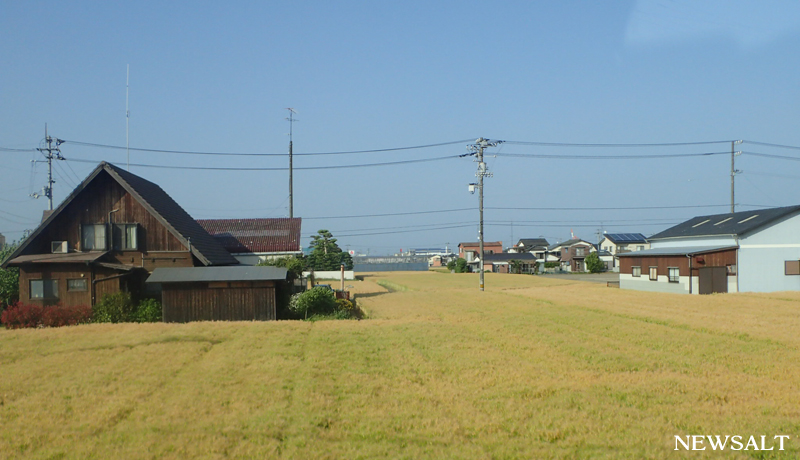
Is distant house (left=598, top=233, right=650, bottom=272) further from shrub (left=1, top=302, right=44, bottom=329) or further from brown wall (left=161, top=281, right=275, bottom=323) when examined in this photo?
shrub (left=1, top=302, right=44, bottom=329)

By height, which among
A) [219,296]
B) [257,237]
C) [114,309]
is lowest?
[114,309]

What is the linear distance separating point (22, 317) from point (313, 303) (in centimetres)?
1132

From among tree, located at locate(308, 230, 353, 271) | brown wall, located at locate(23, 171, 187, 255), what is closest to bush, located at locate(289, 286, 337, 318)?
brown wall, located at locate(23, 171, 187, 255)

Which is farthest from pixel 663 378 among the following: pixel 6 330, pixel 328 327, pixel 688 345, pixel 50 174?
pixel 50 174

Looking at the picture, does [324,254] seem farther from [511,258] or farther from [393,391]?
[393,391]

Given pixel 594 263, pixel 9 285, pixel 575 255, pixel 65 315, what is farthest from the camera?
pixel 575 255

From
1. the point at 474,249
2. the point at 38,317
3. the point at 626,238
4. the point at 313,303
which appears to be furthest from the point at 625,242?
the point at 38,317

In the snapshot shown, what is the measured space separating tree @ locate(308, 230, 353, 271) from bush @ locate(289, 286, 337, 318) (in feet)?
133

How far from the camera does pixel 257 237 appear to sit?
4241 cm

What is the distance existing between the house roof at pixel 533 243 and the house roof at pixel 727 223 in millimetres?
65958

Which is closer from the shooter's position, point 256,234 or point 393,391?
point 393,391

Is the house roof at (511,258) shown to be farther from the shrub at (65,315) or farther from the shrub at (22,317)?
the shrub at (22,317)

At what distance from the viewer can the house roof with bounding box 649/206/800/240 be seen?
34.4 metres

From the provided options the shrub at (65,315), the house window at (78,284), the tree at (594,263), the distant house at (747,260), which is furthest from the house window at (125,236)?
the tree at (594,263)
